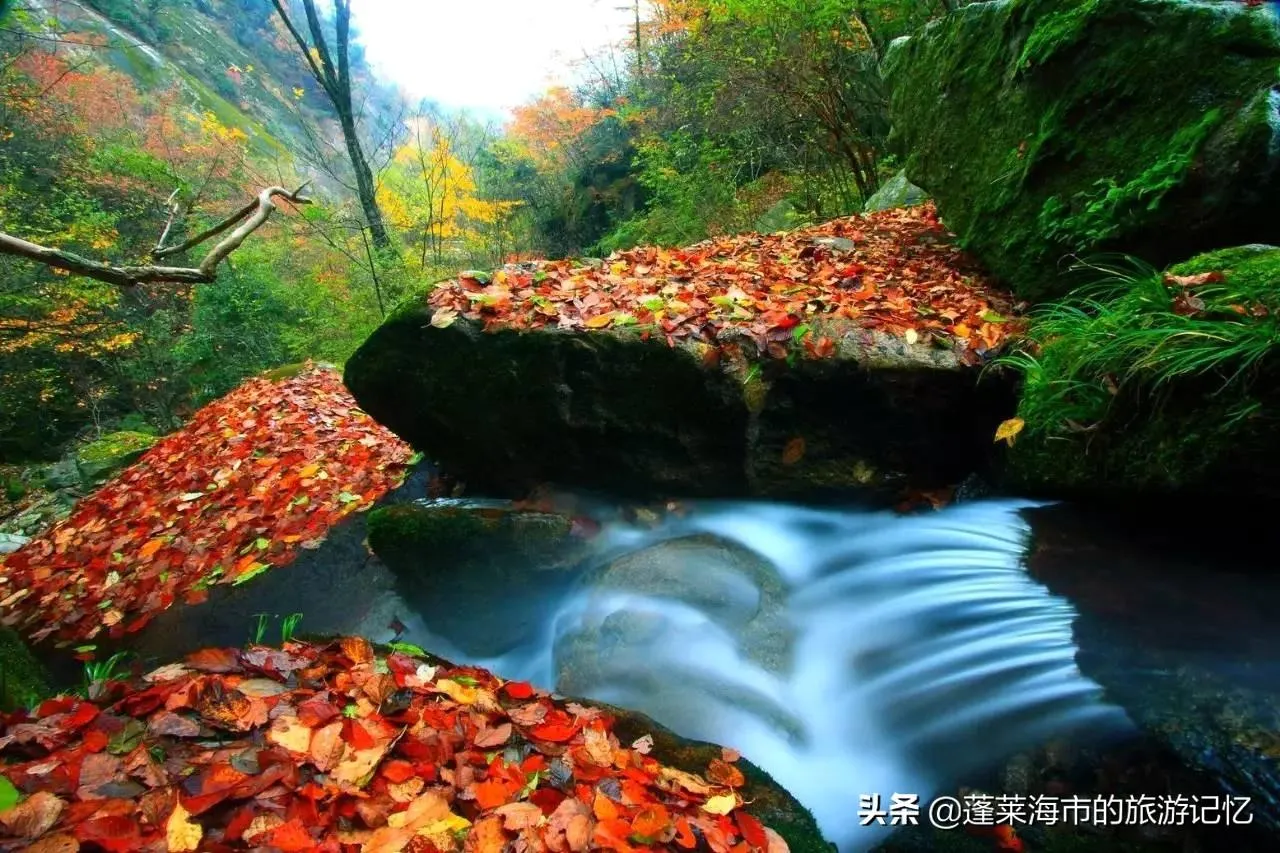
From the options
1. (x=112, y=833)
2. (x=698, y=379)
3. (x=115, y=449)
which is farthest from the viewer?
(x=115, y=449)

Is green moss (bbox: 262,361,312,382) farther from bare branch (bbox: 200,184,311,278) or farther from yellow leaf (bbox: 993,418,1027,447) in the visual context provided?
yellow leaf (bbox: 993,418,1027,447)

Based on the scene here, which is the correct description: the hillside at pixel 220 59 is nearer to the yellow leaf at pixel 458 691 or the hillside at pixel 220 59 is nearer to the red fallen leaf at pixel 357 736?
the yellow leaf at pixel 458 691

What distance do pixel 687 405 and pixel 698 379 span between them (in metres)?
0.19

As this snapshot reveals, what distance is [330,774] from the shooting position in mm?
1586

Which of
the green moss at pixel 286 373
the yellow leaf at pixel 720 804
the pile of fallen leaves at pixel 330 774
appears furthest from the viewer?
the green moss at pixel 286 373

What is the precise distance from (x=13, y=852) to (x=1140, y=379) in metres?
3.61

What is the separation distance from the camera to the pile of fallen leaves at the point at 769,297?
3.29m

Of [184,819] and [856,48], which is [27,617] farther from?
[856,48]

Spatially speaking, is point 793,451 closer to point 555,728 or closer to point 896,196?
point 555,728

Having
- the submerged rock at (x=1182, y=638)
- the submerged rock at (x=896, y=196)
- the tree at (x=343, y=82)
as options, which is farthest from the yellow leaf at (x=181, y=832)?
the tree at (x=343, y=82)

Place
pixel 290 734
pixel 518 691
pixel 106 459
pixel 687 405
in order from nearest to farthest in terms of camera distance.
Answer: pixel 290 734, pixel 518 691, pixel 687 405, pixel 106 459

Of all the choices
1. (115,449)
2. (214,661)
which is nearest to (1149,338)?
(214,661)

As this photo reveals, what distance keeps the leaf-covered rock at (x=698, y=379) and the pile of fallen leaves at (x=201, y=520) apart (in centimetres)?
122

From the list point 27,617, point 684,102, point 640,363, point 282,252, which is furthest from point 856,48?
point 282,252
